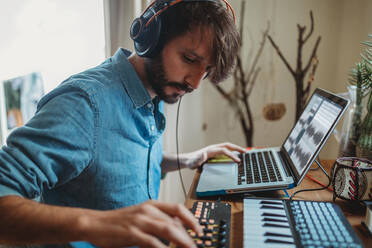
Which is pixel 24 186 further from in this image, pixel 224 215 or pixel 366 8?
pixel 366 8

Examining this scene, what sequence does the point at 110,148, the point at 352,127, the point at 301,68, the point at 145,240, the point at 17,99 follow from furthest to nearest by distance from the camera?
the point at 301,68 → the point at 352,127 → the point at 17,99 → the point at 110,148 → the point at 145,240

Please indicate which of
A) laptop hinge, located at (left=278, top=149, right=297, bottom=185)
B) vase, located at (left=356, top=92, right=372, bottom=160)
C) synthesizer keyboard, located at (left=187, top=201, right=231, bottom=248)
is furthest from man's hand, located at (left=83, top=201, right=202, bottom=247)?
vase, located at (left=356, top=92, right=372, bottom=160)

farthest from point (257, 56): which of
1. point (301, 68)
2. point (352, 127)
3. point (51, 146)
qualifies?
point (51, 146)

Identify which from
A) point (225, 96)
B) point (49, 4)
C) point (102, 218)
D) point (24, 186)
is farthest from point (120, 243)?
point (225, 96)

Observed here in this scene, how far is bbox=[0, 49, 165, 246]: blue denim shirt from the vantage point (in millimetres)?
559

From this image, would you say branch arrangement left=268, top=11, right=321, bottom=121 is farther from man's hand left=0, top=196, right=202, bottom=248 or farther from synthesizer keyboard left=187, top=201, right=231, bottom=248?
man's hand left=0, top=196, right=202, bottom=248

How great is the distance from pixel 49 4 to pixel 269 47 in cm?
144

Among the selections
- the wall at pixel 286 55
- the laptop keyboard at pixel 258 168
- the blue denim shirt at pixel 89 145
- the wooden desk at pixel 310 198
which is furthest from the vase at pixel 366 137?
the wall at pixel 286 55

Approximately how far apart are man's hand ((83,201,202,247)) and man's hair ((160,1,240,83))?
0.47m

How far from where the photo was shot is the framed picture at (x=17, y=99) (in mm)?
890

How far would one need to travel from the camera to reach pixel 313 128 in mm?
961

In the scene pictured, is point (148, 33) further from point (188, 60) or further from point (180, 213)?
point (180, 213)

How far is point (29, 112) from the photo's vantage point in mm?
1024

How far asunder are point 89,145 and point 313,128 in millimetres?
688
